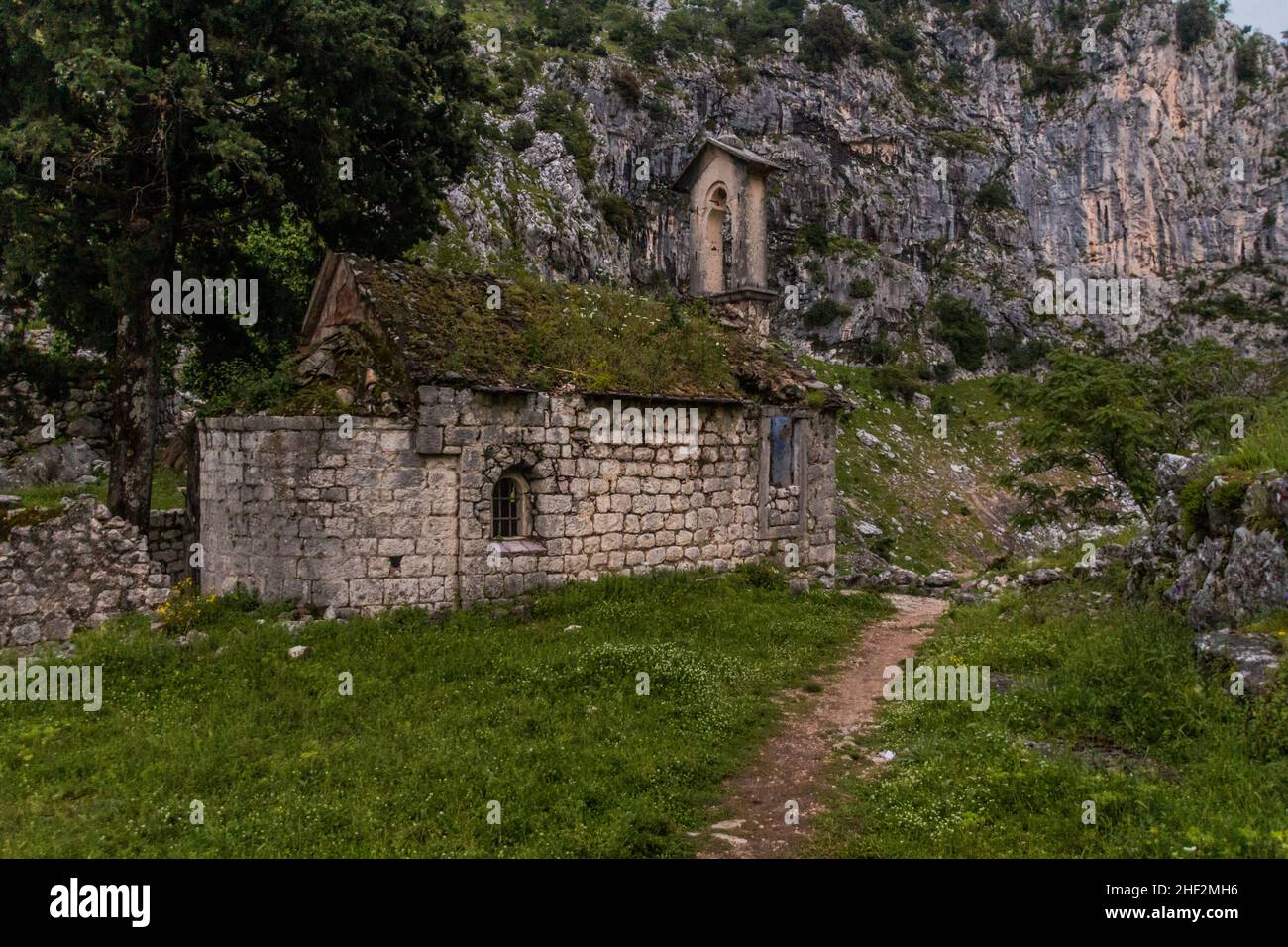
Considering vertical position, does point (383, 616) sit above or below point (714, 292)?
below

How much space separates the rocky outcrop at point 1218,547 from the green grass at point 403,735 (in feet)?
14.5

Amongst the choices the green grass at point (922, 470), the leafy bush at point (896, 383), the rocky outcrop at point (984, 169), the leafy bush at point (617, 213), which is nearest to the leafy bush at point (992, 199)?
the rocky outcrop at point (984, 169)

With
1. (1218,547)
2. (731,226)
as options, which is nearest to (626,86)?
(731,226)

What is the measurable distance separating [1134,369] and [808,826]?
1710cm

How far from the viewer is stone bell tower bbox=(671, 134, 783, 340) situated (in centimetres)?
1772

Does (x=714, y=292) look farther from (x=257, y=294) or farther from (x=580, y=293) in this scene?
(x=257, y=294)

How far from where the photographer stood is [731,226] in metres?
18.1

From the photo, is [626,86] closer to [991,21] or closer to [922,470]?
[922,470]

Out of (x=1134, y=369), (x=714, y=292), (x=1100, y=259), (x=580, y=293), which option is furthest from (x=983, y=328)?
(x=580, y=293)

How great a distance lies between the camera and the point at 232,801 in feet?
21.7

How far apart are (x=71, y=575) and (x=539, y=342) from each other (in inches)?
285

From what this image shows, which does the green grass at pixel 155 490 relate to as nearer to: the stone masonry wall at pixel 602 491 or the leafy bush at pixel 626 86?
the stone masonry wall at pixel 602 491

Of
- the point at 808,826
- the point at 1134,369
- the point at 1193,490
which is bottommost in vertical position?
the point at 808,826

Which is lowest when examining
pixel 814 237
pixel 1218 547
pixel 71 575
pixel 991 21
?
pixel 71 575
